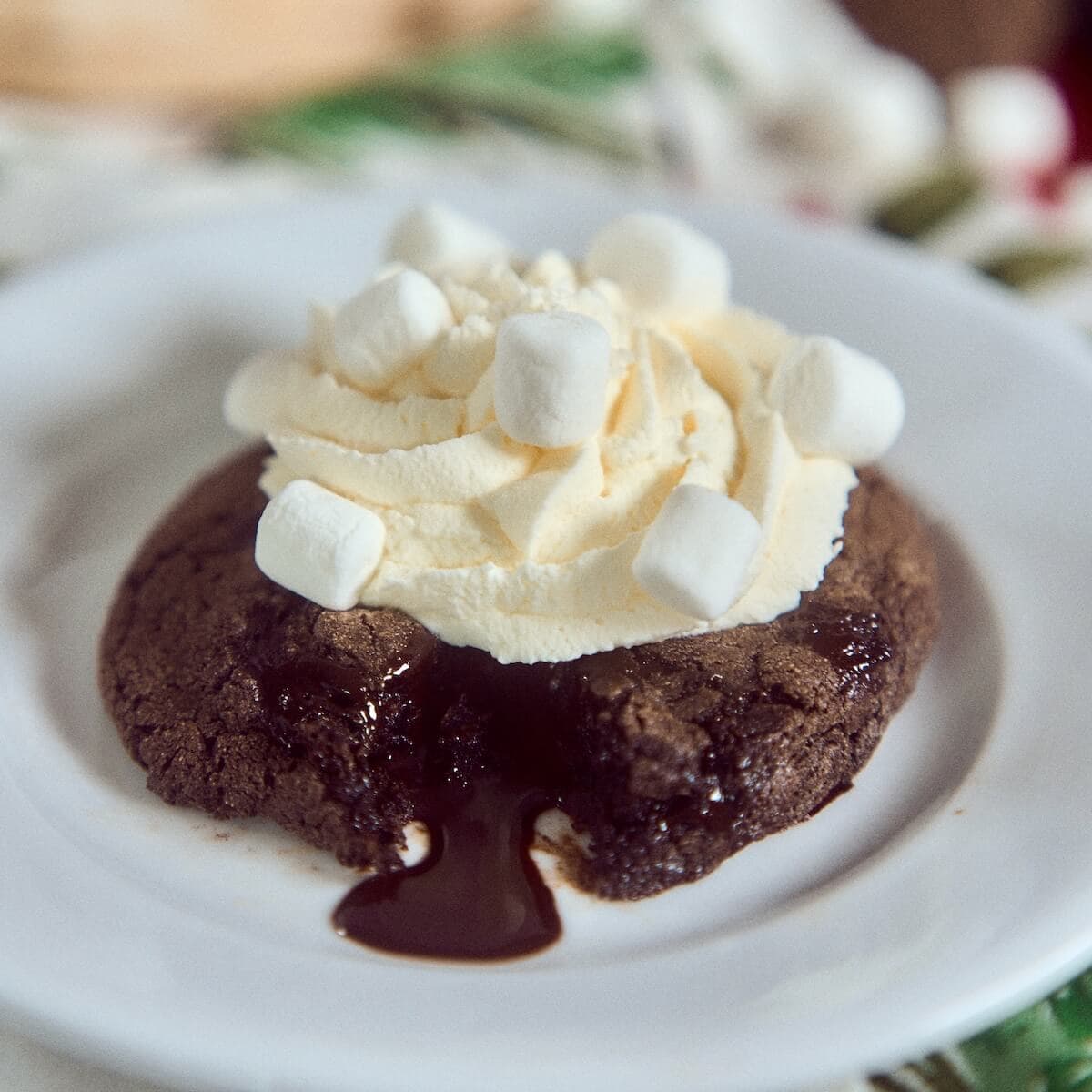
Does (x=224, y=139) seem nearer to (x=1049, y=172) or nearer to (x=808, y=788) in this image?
(x=1049, y=172)

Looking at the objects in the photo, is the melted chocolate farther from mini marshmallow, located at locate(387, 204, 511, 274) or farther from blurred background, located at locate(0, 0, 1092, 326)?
blurred background, located at locate(0, 0, 1092, 326)

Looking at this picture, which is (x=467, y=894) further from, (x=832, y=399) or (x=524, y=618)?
(x=832, y=399)

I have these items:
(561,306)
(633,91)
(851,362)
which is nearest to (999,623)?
(851,362)

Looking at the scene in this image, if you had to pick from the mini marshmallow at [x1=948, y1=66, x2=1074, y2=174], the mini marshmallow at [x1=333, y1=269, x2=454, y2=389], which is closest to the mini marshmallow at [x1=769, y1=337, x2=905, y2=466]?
the mini marshmallow at [x1=333, y1=269, x2=454, y2=389]

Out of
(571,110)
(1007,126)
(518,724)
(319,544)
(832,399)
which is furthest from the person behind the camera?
(571,110)

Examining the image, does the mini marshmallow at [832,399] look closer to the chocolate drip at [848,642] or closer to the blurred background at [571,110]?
the chocolate drip at [848,642]

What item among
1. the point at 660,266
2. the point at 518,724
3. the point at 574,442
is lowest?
the point at 518,724

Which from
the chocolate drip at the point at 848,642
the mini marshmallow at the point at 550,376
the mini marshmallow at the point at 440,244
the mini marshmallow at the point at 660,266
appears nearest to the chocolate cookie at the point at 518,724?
the chocolate drip at the point at 848,642

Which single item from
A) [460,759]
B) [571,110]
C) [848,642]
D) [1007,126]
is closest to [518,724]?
[460,759]
